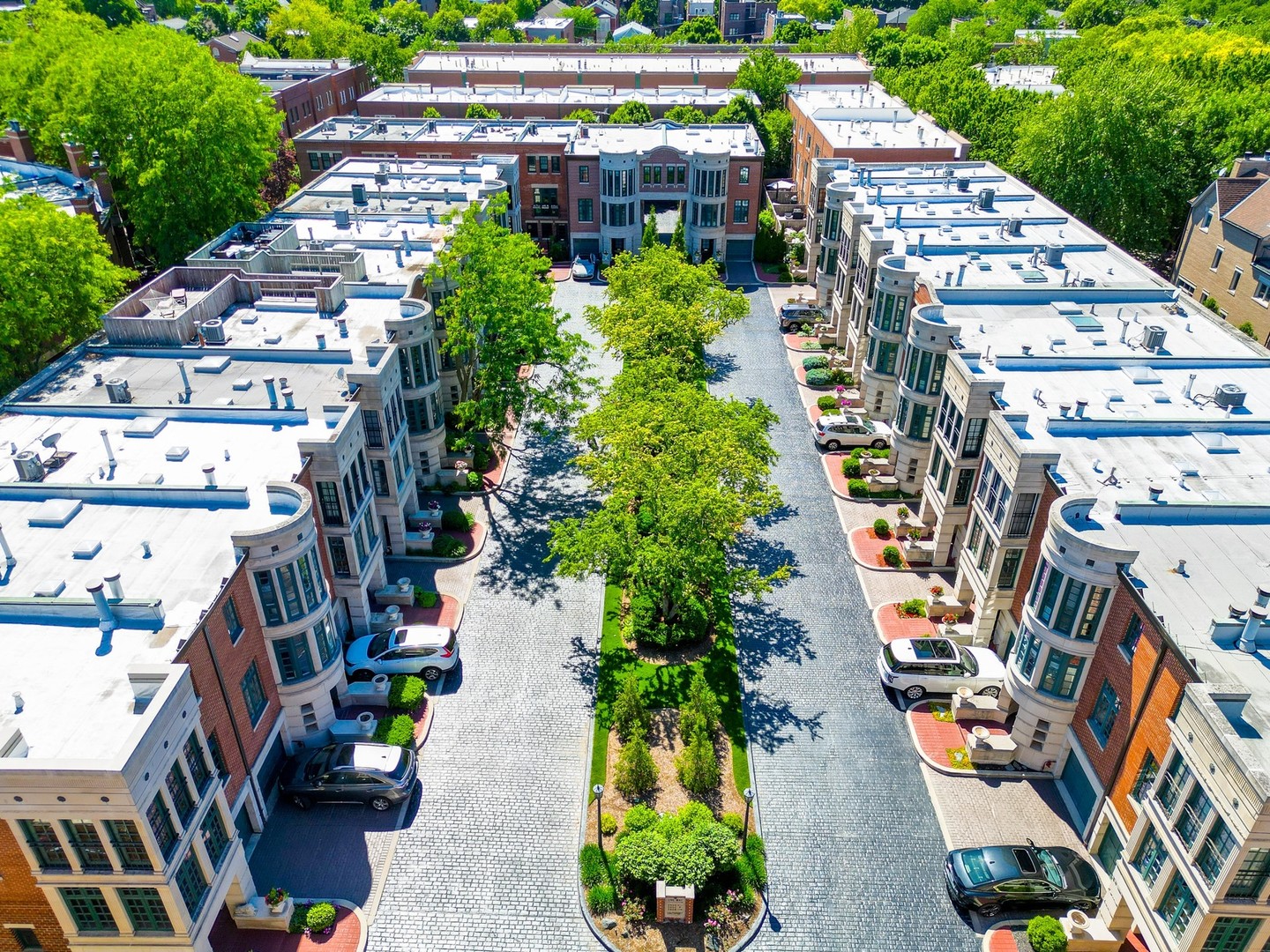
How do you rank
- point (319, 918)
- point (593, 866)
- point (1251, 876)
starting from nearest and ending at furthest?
point (1251, 876) → point (319, 918) → point (593, 866)

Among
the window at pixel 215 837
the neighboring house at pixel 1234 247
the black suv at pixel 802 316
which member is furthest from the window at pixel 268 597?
the neighboring house at pixel 1234 247

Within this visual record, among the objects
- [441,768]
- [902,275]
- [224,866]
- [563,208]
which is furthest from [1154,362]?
[563,208]

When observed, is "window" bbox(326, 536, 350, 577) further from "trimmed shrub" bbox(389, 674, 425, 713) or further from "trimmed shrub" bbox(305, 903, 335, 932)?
"trimmed shrub" bbox(305, 903, 335, 932)

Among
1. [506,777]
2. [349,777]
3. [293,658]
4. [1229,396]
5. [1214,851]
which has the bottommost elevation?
[506,777]

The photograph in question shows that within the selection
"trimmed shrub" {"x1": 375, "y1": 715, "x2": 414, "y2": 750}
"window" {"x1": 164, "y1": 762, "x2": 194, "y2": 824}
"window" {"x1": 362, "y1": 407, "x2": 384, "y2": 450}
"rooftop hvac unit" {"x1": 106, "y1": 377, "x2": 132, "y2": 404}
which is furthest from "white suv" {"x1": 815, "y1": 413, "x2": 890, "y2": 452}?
"window" {"x1": 164, "y1": 762, "x2": 194, "y2": 824}

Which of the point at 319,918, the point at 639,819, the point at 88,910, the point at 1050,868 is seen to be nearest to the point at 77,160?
the point at 88,910

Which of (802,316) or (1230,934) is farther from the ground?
(802,316)

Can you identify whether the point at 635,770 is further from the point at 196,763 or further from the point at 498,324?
the point at 498,324
